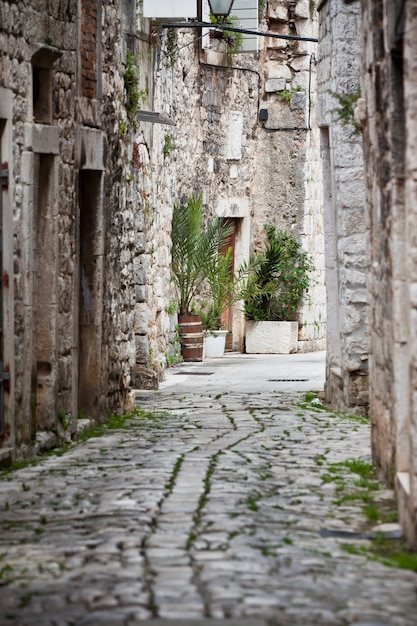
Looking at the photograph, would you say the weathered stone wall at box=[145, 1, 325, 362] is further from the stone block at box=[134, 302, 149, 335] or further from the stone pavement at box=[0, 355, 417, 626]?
the stone pavement at box=[0, 355, 417, 626]

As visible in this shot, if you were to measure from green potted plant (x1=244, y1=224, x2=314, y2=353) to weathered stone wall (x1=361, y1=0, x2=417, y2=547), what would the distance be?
12860 mm

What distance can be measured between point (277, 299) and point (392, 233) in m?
14.9

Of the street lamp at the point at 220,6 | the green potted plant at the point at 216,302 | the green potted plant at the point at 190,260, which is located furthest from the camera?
the green potted plant at the point at 216,302

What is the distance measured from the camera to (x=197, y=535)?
5477 millimetres

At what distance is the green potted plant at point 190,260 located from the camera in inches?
689

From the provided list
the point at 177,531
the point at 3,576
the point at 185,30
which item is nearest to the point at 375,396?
the point at 177,531

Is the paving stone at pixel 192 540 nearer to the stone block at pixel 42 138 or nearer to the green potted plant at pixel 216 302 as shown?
the stone block at pixel 42 138

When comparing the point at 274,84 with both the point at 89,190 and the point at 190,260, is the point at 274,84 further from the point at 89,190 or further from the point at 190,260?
A: the point at 89,190

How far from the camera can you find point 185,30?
58.9ft

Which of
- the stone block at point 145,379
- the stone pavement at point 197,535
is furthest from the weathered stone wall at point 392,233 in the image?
the stone block at point 145,379

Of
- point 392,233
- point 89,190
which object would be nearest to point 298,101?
point 89,190

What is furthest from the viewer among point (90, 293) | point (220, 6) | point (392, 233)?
point (220, 6)

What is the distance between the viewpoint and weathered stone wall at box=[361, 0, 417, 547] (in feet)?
16.2

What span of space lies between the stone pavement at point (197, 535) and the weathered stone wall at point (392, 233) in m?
0.36
